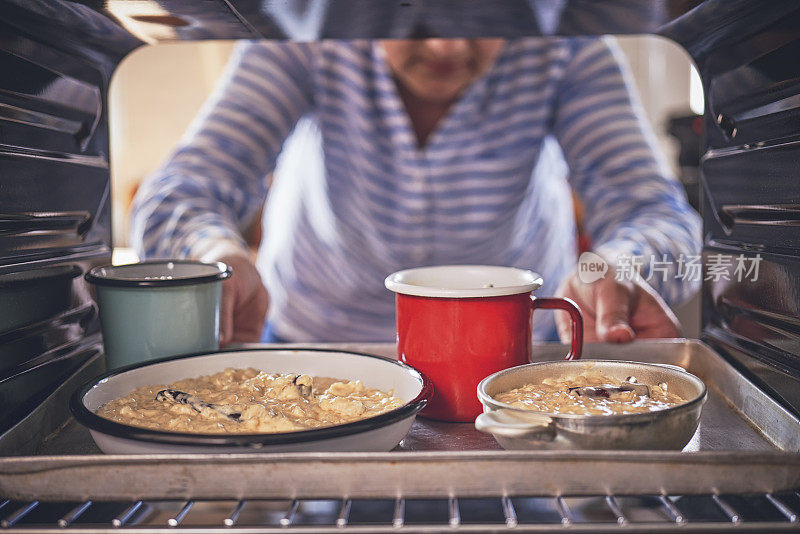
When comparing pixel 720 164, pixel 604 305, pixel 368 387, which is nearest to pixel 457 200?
pixel 604 305

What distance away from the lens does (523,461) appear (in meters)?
0.61

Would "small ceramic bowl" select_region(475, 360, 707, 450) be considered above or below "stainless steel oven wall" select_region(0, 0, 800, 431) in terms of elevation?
below

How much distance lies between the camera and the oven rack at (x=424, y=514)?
55 cm

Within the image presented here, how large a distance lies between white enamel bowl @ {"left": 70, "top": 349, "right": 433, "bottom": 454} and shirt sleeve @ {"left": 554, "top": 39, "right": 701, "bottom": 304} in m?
0.92

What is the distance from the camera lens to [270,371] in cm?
98

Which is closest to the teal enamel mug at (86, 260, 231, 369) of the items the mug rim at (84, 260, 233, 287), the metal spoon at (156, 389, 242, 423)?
the mug rim at (84, 260, 233, 287)

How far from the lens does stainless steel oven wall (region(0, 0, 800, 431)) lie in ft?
2.68

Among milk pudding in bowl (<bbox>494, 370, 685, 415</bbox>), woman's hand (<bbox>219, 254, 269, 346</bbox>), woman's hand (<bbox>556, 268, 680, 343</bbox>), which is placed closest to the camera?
milk pudding in bowl (<bbox>494, 370, 685, 415</bbox>)

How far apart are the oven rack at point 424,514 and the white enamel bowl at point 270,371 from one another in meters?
0.05

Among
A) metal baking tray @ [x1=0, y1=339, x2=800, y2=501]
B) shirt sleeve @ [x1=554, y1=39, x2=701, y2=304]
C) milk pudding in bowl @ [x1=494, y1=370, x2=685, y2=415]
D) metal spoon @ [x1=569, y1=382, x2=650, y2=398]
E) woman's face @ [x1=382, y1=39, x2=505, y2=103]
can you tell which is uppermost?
woman's face @ [x1=382, y1=39, x2=505, y2=103]

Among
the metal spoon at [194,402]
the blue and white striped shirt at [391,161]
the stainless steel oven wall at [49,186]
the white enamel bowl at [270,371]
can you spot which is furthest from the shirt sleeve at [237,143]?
the metal spoon at [194,402]

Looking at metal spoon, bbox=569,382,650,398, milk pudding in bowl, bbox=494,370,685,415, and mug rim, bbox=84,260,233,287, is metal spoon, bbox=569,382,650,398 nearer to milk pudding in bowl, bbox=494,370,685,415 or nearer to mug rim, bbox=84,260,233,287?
milk pudding in bowl, bbox=494,370,685,415

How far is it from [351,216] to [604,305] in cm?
93

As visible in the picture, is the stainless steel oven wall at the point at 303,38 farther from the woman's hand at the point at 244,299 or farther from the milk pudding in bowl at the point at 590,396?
the woman's hand at the point at 244,299
